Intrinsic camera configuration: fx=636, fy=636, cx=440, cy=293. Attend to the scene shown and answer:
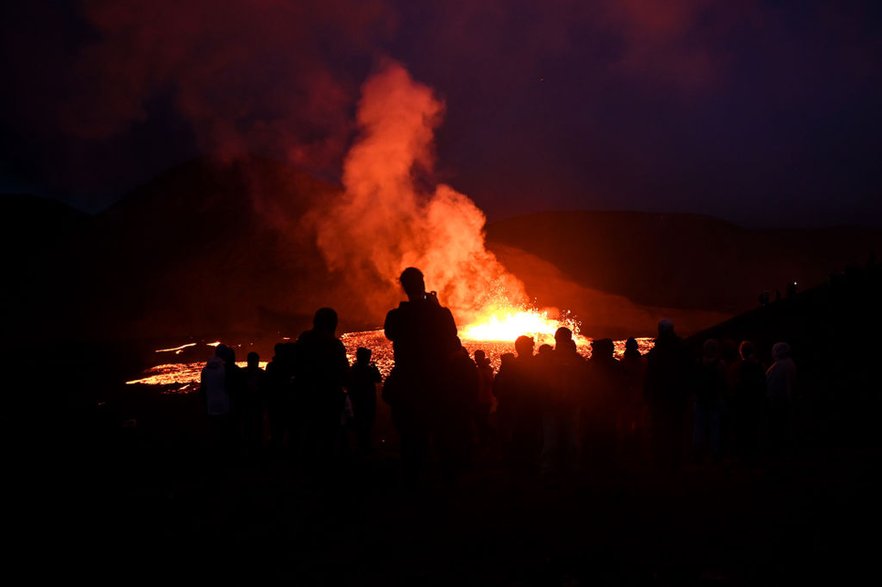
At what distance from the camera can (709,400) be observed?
9.55 meters

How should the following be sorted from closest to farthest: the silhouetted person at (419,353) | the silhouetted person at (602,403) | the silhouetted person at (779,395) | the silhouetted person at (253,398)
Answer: the silhouetted person at (419,353)
the silhouetted person at (602,403)
the silhouetted person at (779,395)
the silhouetted person at (253,398)

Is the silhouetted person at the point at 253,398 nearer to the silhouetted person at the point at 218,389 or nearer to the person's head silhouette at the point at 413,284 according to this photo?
the silhouetted person at the point at 218,389

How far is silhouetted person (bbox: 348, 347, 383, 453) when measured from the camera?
1129cm

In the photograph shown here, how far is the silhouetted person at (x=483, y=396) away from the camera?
36.3 feet

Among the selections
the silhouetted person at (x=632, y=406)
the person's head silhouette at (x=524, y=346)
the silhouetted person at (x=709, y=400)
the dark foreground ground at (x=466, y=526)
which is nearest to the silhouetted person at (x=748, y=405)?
the silhouetted person at (x=709, y=400)

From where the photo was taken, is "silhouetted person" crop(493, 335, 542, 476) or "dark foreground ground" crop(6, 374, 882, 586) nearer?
"dark foreground ground" crop(6, 374, 882, 586)

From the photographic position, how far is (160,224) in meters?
82.3

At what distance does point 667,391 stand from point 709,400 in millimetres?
1619

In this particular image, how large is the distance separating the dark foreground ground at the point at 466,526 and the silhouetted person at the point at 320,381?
407 mm

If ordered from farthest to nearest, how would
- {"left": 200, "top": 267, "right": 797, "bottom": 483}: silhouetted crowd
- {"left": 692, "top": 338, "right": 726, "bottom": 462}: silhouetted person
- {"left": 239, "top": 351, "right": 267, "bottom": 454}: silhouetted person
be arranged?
{"left": 239, "top": 351, "right": 267, "bottom": 454}: silhouetted person < {"left": 692, "top": 338, "right": 726, "bottom": 462}: silhouetted person < {"left": 200, "top": 267, "right": 797, "bottom": 483}: silhouetted crowd

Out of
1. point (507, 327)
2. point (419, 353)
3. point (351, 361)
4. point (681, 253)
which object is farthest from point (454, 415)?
point (681, 253)

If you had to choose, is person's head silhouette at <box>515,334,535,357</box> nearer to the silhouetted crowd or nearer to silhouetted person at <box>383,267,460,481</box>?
the silhouetted crowd

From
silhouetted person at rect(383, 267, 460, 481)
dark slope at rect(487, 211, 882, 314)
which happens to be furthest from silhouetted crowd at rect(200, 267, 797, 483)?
dark slope at rect(487, 211, 882, 314)

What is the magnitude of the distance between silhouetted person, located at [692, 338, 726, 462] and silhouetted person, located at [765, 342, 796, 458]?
2.78 ft
